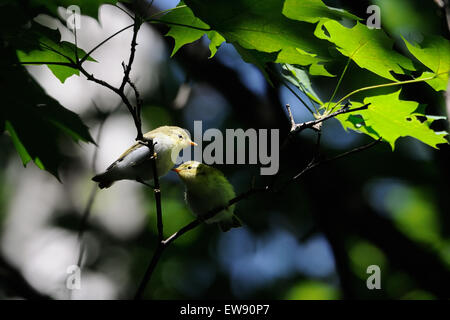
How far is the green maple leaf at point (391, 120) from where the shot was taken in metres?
1.87

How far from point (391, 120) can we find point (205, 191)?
114cm

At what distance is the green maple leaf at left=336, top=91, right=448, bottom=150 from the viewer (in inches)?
73.5

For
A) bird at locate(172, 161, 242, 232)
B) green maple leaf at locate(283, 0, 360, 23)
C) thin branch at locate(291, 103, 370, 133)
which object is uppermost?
green maple leaf at locate(283, 0, 360, 23)

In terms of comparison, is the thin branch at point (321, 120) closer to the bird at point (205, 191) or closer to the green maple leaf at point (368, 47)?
the green maple leaf at point (368, 47)

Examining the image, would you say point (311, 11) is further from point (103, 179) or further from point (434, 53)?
point (103, 179)

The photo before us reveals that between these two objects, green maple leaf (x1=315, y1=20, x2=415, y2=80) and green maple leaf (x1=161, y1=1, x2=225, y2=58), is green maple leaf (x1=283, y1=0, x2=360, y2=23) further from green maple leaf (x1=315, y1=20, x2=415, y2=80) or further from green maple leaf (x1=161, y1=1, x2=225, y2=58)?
green maple leaf (x1=161, y1=1, x2=225, y2=58)

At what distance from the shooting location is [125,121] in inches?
225

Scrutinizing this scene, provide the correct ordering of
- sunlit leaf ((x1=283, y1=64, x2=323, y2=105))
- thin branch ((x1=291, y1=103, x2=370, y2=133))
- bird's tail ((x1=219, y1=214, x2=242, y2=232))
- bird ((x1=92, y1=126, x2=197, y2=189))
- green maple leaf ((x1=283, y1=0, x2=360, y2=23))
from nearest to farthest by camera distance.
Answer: green maple leaf ((x1=283, y1=0, x2=360, y2=23)), thin branch ((x1=291, y1=103, x2=370, y2=133)), sunlit leaf ((x1=283, y1=64, x2=323, y2=105)), bird ((x1=92, y1=126, x2=197, y2=189)), bird's tail ((x1=219, y1=214, x2=242, y2=232))

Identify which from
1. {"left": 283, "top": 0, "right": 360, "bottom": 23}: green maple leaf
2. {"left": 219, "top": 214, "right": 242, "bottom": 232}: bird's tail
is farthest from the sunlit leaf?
{"left": 219, "top": 214, "right": 242, "bottom": 232}: bird's tail

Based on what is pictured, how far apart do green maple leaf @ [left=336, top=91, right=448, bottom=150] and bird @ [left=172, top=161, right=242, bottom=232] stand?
0.90m

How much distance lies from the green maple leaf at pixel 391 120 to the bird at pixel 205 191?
904 millimetres

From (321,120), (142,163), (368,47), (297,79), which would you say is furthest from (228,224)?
(368,47)

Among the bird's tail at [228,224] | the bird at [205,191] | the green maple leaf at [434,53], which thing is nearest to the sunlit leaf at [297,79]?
the green maple leaf at [434,53]
